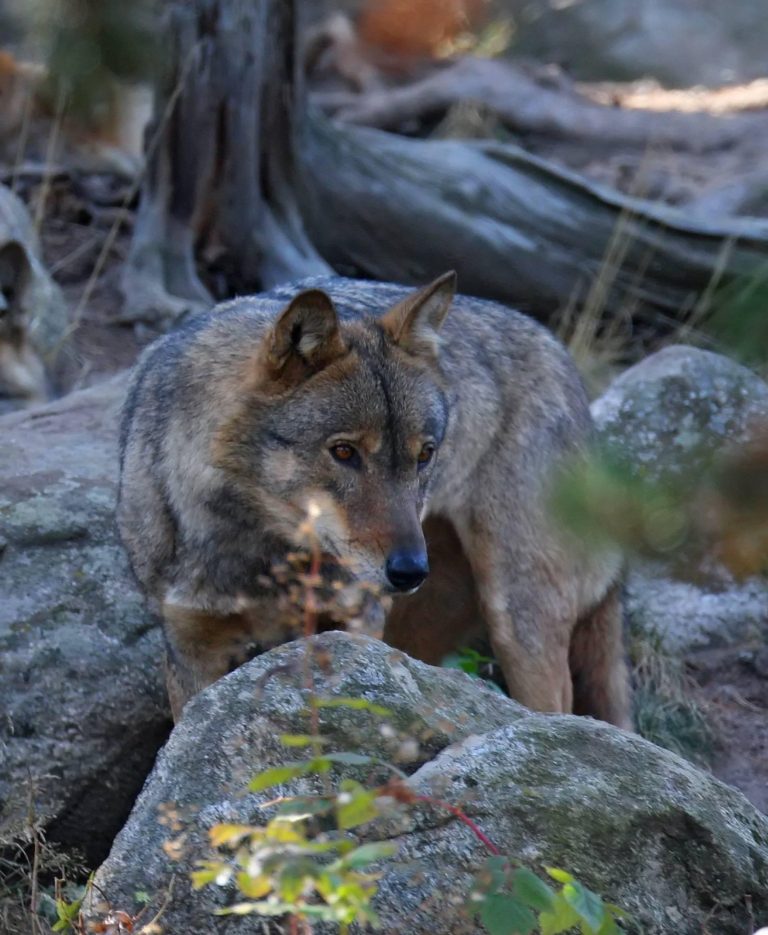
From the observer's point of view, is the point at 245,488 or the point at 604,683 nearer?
the point at 245,488

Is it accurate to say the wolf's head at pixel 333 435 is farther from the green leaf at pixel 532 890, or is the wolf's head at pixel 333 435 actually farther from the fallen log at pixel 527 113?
the fallen log at pixel 527 113

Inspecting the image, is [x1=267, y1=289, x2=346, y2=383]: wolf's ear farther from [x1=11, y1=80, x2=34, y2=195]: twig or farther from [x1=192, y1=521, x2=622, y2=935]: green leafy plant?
[x1=11, y1=80, x2=34, y2=195]: twig

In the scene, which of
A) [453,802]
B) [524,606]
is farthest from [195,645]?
[453,802]

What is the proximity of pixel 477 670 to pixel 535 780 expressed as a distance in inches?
102

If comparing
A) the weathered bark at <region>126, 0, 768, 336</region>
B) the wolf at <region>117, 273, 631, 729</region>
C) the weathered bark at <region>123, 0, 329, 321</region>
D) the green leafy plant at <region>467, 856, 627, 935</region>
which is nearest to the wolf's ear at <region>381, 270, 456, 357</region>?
the wolf at <region>117, 273, 631, 729</region>

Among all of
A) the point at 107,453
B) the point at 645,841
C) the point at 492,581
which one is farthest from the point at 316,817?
the point at 107,453

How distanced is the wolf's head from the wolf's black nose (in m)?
0.05

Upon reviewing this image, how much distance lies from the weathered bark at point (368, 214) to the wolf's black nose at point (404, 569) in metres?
4.92

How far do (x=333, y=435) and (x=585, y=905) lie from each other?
2191 mm

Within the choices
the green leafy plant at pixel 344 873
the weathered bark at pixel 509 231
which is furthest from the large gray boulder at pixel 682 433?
the green leafy plant at pixel 344 873

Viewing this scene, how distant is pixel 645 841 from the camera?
3156 millimetres

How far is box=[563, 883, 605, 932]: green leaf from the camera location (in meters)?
2.33

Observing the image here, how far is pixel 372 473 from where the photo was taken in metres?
4.29

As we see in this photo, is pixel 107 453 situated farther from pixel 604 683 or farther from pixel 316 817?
pixel 316 817
